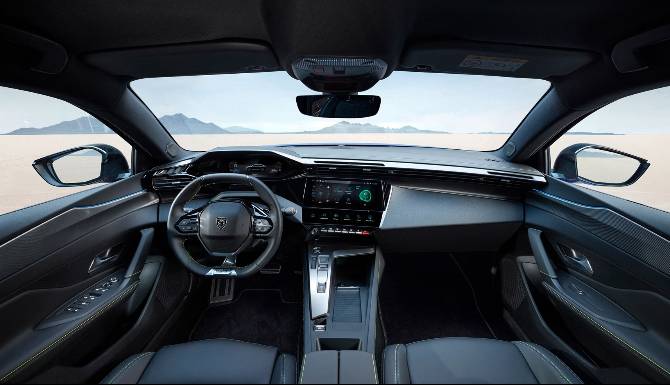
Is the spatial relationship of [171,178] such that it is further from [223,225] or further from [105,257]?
[223,225]

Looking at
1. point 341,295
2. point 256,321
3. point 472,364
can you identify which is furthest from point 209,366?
point 256,321

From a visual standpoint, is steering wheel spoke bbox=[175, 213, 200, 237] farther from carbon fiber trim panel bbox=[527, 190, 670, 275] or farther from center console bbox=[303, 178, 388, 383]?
carbon fiber trim panel bbox=[527, 190, 670, 275]

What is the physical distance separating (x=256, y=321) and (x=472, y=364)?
225cm

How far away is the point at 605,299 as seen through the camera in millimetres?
2295

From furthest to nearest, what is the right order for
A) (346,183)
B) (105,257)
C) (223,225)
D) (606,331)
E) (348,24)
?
(346,183)
(105,257)
(223,225)
(606,331)
(348,24)

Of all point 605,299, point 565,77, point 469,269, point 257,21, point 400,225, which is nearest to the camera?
point 257,21

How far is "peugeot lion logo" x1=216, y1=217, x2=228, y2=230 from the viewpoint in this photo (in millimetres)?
2410

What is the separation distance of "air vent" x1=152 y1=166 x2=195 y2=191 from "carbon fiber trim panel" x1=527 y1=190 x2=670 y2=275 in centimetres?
275

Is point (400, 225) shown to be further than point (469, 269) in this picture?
No

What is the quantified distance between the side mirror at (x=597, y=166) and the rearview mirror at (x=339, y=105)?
1382mm

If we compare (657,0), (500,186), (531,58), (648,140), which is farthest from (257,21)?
(648,140)

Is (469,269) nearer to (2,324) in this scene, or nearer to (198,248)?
(198,248)

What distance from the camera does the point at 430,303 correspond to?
356cm

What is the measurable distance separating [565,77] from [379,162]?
135cm
